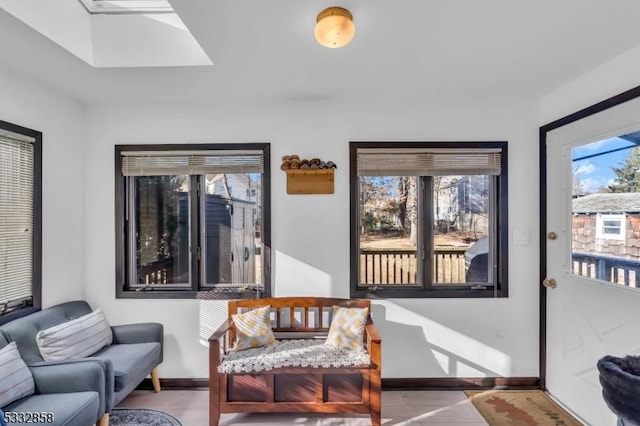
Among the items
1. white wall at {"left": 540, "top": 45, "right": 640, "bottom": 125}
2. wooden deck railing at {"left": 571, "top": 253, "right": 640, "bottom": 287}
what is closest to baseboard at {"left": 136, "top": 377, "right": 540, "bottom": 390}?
wooden deck railing at {"left": 571, "top": 253, "right": 640, "bottom": 287}

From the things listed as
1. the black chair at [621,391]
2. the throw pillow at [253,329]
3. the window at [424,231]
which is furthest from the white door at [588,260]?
the throw pillow at [253,329]

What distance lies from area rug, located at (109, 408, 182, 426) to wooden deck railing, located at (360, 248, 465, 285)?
180 centimetres

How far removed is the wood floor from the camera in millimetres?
2355

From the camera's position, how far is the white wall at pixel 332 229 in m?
2.84

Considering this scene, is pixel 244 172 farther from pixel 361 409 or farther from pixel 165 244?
pixel 361 409

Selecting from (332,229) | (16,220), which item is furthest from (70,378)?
(332,229)

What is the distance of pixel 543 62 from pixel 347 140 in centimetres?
145

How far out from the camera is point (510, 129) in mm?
2861

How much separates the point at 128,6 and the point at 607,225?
3269 millimetres

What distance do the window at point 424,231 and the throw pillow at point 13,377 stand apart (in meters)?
2.21

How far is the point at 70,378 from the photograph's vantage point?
1949 mm

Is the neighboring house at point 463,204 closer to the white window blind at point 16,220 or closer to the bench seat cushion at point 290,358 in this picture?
the bench seat cushion at point 290,358

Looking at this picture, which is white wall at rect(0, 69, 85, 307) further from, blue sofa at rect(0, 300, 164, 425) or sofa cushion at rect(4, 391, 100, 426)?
sofa cushion at rect(4, 391, 100, 426)

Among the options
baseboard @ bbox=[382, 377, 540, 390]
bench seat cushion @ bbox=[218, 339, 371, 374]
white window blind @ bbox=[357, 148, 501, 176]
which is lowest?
baseboard @ bbox=[382, 377, 540, 390]
